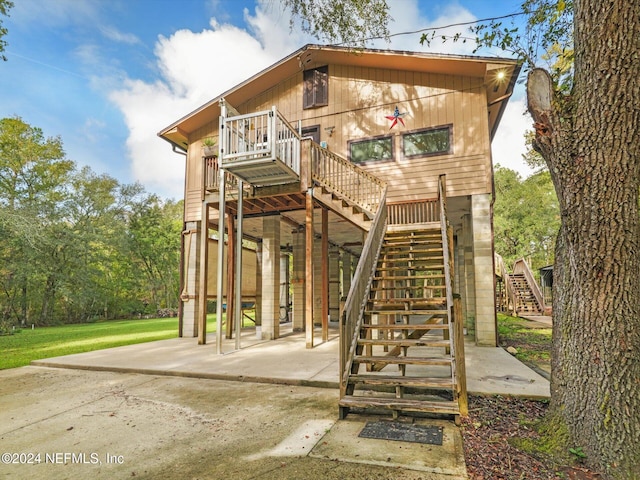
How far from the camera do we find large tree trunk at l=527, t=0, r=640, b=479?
264cm

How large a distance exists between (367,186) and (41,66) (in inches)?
642

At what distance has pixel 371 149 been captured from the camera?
9.52 meters

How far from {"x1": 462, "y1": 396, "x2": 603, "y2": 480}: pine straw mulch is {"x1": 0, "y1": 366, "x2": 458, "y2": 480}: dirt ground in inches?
21.8

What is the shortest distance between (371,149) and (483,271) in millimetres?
4197

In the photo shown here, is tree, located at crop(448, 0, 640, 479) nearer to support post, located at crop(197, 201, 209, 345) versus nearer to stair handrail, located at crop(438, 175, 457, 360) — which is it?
stair handrail, located at crop(438, 175, 457, 360)

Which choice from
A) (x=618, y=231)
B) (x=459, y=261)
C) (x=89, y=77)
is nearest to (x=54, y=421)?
(x=618, y=231)

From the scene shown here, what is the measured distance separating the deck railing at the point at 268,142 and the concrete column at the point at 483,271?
430cm

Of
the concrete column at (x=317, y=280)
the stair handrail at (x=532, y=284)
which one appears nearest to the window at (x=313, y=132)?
the concrete column at (x=317, y=280)

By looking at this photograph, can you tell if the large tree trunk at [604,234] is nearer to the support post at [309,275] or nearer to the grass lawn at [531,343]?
the grass lawn at [531,343]

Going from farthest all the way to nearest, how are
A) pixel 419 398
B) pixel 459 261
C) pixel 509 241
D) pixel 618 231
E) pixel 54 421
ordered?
pixel 509 241
pixel 459 261
pixel 419 398
pixel 54 421
pixel 618 231

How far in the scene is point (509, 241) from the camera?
28.8 m

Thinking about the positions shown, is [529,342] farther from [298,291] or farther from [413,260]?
[298,291]

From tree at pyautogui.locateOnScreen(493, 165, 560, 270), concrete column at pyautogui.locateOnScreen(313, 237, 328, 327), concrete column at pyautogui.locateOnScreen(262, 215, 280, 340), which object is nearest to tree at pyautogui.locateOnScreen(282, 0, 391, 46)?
concrete column at pyautogui.locateOnScreen(262, 215, 280, 340)

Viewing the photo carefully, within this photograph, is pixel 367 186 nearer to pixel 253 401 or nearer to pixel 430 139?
pixel 430 139
